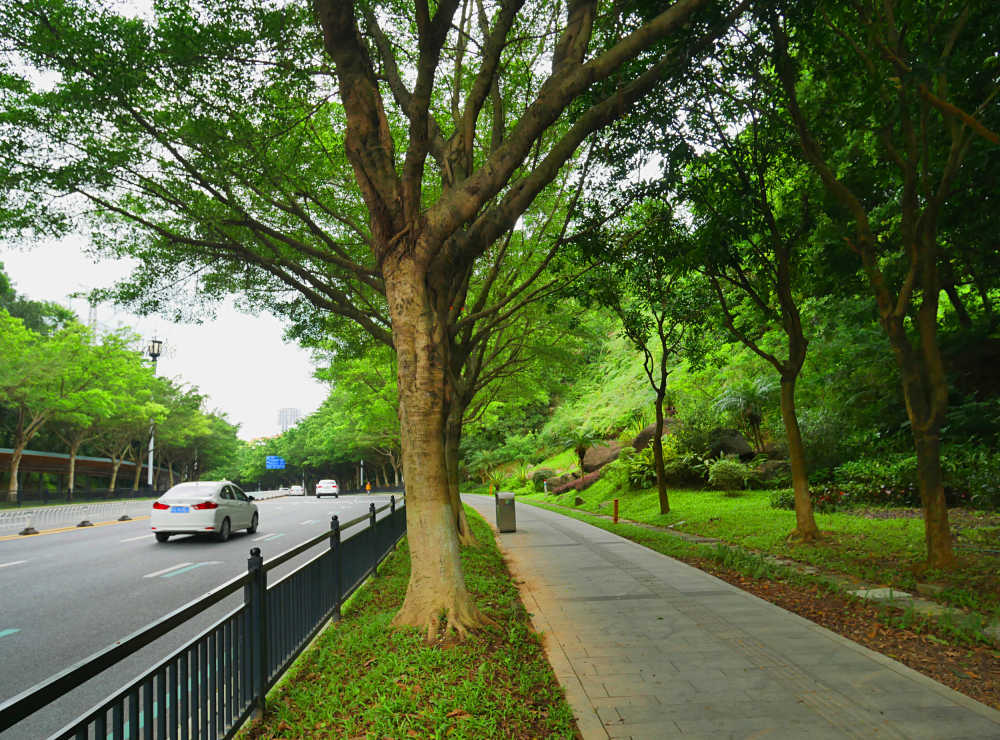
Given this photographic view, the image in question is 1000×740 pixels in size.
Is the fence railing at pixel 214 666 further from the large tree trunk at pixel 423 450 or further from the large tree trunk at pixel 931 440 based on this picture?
the large tree trunk at pixel 931 440

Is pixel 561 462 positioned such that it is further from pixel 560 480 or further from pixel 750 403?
pixel 750 403

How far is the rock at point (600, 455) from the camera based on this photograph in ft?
98.9

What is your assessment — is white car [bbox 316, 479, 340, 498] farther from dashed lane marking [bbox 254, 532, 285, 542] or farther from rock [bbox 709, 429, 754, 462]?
rock [bbox 709, 429, 754, 462]

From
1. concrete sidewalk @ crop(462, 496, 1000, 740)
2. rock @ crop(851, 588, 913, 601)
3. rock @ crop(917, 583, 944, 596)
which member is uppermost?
rock @ crop(917, 583, 944, 596)

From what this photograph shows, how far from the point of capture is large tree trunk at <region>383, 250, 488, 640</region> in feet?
19.2

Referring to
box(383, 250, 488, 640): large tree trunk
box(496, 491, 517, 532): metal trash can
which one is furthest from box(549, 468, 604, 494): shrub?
box(383, 250, 488, 640): large tree trunk

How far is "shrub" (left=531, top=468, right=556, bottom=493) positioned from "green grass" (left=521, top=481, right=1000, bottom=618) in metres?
16.5

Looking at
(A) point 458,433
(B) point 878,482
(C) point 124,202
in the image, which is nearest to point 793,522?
(B) point 878,482

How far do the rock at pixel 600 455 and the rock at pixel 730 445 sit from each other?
7.91m

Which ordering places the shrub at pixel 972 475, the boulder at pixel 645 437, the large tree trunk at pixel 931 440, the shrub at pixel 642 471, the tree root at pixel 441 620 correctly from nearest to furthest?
the tree root at pixel 441 620 < the large tree trunk at pixel 931 440 < the shrub at pixel 972 475 < the shrub at pixel 642 471 < the boulder at pixel 645 437

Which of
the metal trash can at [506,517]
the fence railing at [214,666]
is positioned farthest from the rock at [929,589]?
the metal trash can at [506,517]

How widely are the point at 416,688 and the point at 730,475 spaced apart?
55.9ft

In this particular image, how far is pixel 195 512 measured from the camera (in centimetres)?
1468

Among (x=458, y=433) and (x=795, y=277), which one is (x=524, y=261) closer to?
(x=458, y=433)
